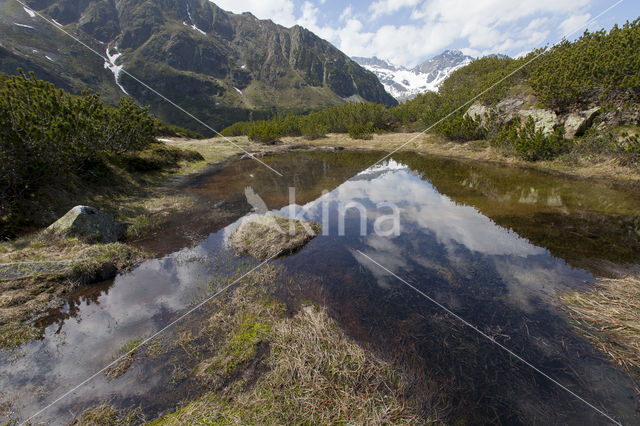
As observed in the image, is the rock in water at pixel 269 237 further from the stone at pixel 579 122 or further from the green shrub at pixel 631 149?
the stone at pixel 579 122

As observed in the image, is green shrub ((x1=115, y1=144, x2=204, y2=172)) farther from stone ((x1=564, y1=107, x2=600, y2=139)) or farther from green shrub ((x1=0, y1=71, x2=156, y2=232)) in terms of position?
stone ((x1=564, y1=107, x2=600, y2=139))

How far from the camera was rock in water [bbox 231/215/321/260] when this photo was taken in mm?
12203

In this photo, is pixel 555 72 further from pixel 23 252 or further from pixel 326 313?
pixel 23 252

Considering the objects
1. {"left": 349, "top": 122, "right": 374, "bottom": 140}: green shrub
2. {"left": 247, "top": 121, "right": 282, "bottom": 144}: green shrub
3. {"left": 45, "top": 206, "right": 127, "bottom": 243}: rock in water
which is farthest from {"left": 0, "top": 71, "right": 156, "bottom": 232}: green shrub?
{"left": 349, "top": 122, "right": 374, "bottom": 140}: green shrub

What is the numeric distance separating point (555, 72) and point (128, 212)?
4571cm

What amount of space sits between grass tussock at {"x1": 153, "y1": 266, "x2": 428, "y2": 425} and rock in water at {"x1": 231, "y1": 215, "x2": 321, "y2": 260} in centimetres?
447

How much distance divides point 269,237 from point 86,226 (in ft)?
26.0

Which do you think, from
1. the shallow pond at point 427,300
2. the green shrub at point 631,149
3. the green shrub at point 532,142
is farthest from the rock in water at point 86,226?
the green shrub at point 532,142

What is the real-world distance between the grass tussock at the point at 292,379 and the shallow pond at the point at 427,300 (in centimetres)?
63

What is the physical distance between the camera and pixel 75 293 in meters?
9.05

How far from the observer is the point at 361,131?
220 feet

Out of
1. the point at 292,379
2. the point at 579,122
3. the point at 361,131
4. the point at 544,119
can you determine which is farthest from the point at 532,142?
the point at 361,131

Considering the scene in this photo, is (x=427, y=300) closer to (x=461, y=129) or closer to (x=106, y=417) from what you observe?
(x=106, y=417)

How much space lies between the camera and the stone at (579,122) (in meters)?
27.5
